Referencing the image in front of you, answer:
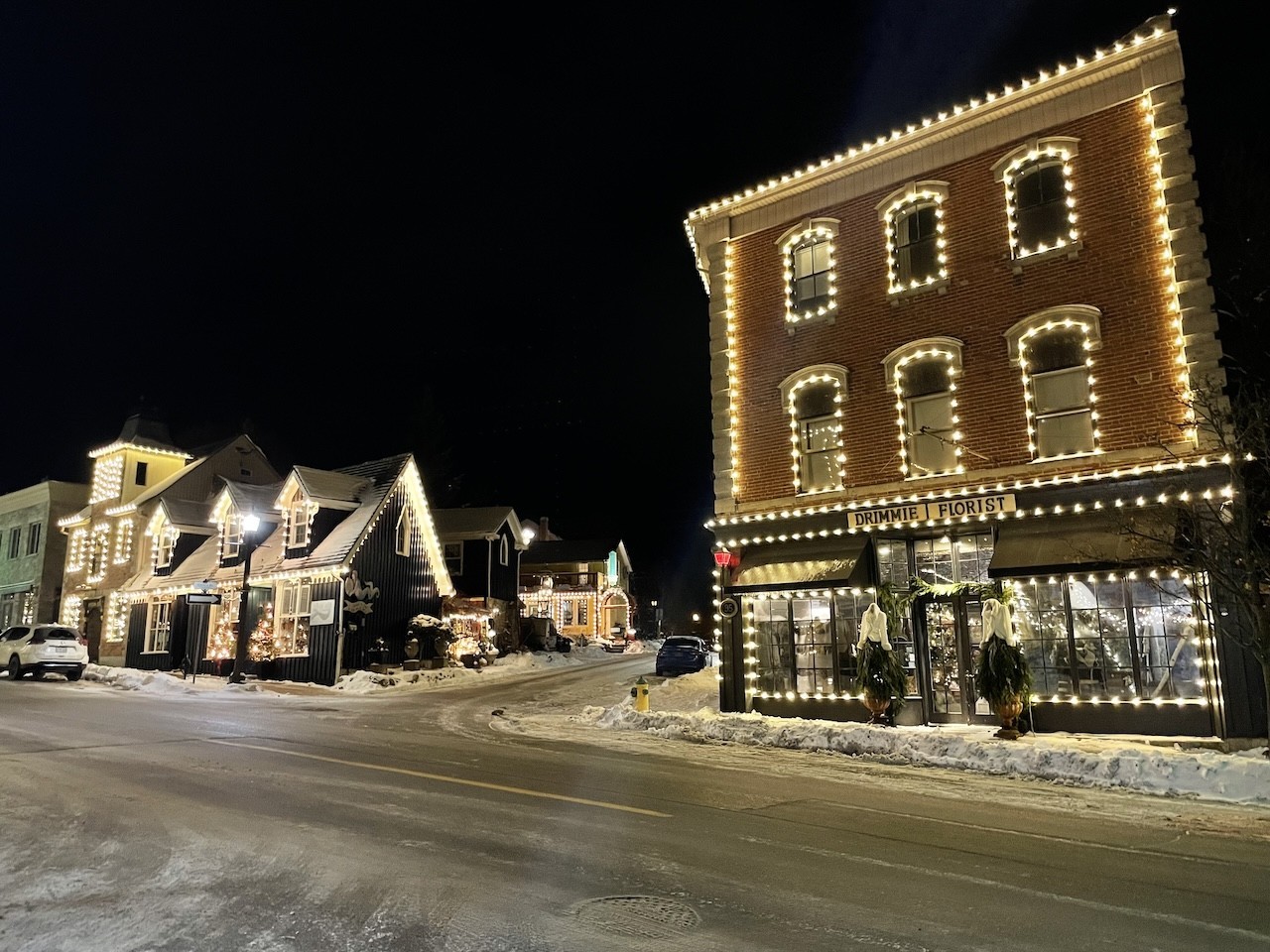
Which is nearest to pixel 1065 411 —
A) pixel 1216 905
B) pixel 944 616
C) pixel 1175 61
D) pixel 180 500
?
pixel 944 616

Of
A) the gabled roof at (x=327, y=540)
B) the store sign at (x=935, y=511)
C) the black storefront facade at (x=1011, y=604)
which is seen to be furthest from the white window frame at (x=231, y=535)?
the store sign at (x=935, y=511)

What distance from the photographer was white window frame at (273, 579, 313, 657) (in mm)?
31078

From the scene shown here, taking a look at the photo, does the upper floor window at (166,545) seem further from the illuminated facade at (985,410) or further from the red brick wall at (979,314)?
the red brick wall at (979,314)

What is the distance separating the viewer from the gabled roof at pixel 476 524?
140 ft

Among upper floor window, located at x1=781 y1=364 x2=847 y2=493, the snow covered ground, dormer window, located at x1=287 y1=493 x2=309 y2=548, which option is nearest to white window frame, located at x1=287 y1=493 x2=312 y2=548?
dormer window, located at x1=287 y1=493 x2=309 y2=548

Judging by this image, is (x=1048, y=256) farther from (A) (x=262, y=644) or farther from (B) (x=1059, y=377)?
(A) (x=262, y=644)

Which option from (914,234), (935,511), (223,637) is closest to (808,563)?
(935,511)

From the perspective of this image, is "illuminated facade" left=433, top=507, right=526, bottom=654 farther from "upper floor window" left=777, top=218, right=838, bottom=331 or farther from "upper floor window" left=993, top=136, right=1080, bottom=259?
"upper floor window" left=993, top=136, right=1080, bottom=259

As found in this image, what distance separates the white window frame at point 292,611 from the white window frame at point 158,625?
292 inches

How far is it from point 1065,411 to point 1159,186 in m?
4.06

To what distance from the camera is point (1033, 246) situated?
53.0 ft

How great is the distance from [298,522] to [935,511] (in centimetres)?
2480

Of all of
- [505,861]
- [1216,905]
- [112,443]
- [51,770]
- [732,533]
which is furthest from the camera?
[112,443]

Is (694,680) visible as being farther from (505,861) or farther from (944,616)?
(505,861)
